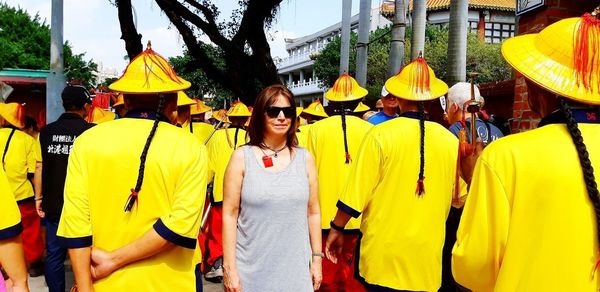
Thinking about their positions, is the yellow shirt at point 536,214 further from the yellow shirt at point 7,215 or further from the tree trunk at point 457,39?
the tree trunk at point 457,39

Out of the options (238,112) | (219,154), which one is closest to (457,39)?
(238,112)

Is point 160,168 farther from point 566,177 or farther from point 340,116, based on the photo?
point 340,116

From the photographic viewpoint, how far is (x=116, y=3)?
964 cm

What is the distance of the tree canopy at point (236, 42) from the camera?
28.6ft

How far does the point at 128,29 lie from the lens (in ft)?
30.3

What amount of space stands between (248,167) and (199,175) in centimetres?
46

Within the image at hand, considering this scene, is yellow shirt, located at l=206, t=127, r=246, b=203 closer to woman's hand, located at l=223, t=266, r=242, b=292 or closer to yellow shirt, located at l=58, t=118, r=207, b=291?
woman's hand, located at l=223, t=266, r=242, b=292

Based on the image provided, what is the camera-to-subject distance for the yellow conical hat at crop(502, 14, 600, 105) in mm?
1728

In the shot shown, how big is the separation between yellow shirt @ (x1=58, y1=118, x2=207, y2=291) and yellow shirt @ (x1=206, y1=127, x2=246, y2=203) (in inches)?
144

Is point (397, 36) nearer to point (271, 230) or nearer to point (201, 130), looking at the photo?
point (201, 130)

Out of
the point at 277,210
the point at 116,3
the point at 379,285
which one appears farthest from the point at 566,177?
the point at 116,3

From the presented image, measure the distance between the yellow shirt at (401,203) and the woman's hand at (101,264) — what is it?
4.88 feet

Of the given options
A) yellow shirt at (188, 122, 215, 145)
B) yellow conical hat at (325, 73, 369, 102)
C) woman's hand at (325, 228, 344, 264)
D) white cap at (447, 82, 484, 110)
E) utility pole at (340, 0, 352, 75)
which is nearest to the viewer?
→ woman's hand at (325, 228, 344, 264)

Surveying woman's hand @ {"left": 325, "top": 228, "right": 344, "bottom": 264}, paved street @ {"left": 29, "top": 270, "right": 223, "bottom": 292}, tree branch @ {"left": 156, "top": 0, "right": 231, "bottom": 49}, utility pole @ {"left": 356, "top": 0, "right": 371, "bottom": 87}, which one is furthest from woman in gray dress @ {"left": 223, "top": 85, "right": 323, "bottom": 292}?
utility pole @ {"left": 356, "top": 0, "right": 371, "bottom": 87}
